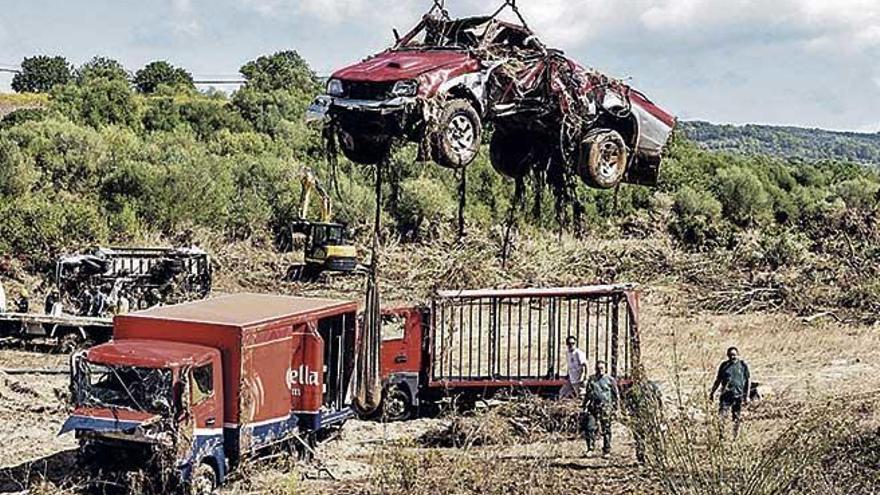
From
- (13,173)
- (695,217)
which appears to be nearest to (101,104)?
(13,173)

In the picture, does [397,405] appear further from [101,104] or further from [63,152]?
[101,104]

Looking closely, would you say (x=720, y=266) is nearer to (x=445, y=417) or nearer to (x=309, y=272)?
(x=309, y=272)

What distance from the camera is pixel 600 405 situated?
16.3 metres

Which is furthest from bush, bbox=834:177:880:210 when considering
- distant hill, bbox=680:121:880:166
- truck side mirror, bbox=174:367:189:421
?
distant hill, bbox=680:121:880:166

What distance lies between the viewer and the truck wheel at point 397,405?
766 inches

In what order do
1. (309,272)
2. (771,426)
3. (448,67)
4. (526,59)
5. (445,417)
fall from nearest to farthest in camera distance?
(448,67), (526,59), (771,426), (445,417), (309,272)

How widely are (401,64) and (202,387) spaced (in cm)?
629

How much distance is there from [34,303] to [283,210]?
12.0m

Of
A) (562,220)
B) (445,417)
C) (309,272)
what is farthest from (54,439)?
(309,272)

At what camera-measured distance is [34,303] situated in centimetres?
3030

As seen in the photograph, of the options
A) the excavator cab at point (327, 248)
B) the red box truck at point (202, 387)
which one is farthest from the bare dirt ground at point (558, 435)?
the excavator cab at point (327, 248)

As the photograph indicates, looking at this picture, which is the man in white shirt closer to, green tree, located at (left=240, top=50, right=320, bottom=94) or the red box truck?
the red box truck

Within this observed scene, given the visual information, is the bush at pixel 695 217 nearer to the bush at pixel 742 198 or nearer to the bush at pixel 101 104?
the bush at pixel 742 198

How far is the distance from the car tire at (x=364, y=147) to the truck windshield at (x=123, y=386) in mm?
4888
